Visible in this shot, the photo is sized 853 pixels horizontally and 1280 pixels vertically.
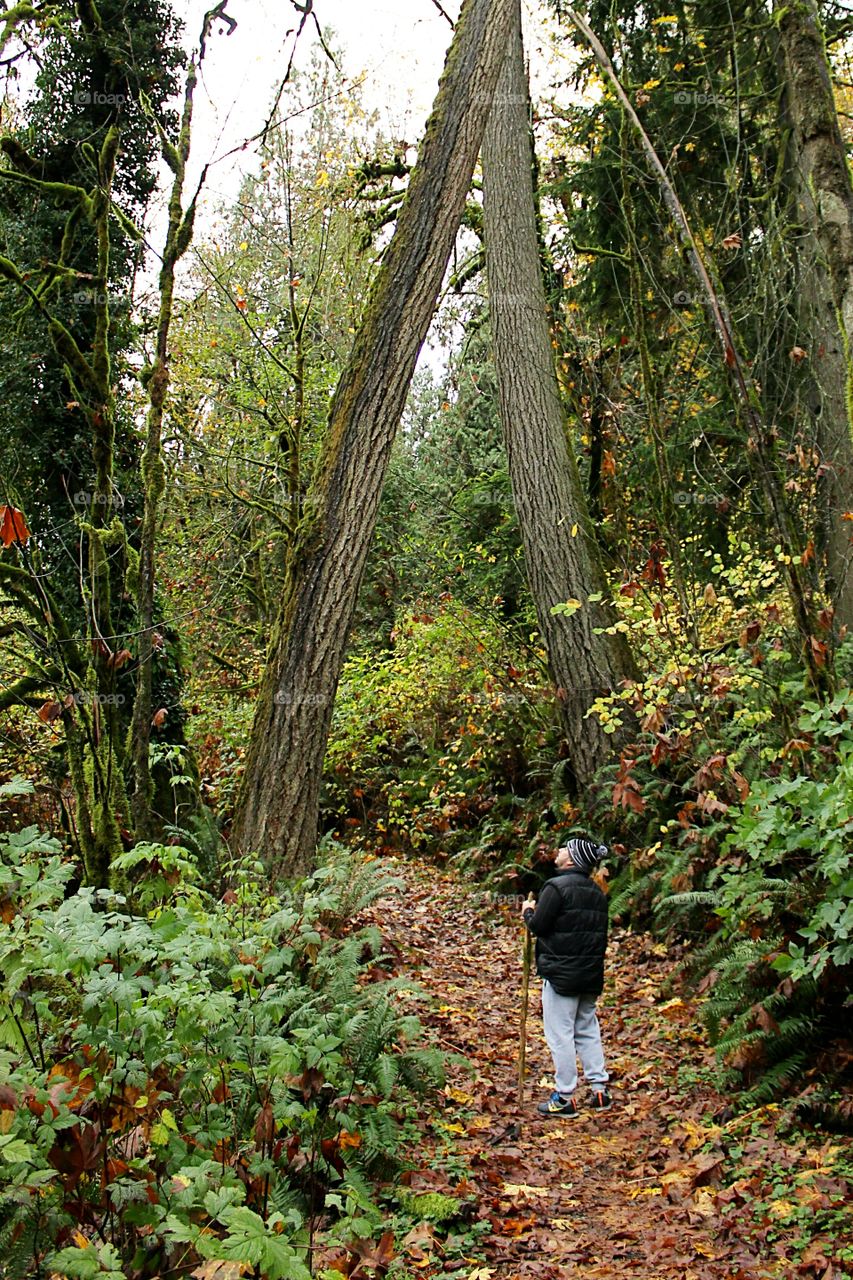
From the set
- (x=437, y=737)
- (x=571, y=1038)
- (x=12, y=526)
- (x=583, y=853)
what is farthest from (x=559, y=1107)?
(x=437, y=737)

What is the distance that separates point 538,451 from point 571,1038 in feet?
20.7

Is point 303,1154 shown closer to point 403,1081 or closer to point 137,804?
point 403,1081

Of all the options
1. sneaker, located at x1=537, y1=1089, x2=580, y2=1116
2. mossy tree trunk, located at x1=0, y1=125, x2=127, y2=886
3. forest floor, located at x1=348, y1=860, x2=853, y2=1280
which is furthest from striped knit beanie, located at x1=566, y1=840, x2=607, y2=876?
mossy tree trunk, located at x1=0, y1=125, x2=127, y2=886

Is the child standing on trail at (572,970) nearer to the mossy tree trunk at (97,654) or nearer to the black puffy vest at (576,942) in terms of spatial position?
the black puffy vest at (576,942)

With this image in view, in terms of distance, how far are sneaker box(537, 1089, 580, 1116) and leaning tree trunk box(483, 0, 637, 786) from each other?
4162 millimetres

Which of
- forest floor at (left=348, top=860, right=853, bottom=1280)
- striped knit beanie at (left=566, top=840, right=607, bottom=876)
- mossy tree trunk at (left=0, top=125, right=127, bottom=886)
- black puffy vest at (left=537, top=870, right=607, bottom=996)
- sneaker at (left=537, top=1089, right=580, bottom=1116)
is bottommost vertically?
sneaker at (left=537, top=1089, right=580, bottom=1116)

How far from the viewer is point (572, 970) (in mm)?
6422

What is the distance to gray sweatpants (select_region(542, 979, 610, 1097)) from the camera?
632cm

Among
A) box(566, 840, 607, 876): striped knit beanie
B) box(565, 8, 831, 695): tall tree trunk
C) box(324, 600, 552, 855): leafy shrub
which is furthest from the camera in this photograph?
box(324, 600, 552, 855): leafy shrub

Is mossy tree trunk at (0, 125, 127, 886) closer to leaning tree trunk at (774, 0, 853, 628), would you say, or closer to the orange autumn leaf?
the orange autumn leaf

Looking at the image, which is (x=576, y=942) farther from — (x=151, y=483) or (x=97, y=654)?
(x=151, y=483)

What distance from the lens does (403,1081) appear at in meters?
5.77

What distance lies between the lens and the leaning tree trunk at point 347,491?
23.3 ft

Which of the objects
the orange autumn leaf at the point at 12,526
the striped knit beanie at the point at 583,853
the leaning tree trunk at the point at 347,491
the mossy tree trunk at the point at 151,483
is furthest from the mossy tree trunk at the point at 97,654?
the striped knit beanie at the point at 583,853
